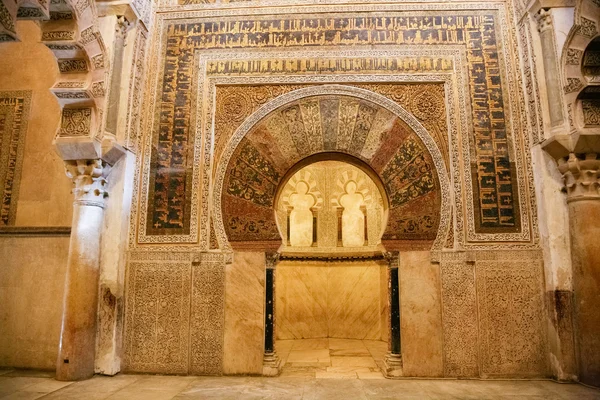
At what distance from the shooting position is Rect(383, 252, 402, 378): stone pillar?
433 centimetres

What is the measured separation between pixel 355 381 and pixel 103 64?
4.05 m

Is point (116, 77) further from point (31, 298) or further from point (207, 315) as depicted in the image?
point (207, 315)

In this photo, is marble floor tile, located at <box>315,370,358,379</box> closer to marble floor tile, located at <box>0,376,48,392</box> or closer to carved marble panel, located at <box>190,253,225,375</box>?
carved marble panel, located at <box>190,253,225,375</box>

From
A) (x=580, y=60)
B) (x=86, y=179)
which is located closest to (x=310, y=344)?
(x=86, y=179)

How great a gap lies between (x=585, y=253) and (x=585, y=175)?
29.3 inches

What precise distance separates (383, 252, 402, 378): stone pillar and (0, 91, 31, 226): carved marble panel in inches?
168

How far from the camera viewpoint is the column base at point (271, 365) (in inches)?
172

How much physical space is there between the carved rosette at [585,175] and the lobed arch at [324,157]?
1159mm

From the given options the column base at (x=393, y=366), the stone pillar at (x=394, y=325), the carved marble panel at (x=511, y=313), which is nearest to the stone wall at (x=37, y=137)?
the stone pillar at (x=394, y=325)

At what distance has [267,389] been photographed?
12.8 feet

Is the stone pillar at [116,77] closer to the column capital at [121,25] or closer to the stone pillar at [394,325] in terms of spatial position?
the column capital at [121,25]

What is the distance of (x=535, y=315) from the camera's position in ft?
14.0

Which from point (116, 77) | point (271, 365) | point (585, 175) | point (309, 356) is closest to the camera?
point (585, 175)

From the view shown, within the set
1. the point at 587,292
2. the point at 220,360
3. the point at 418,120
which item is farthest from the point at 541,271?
the point at 220,360
